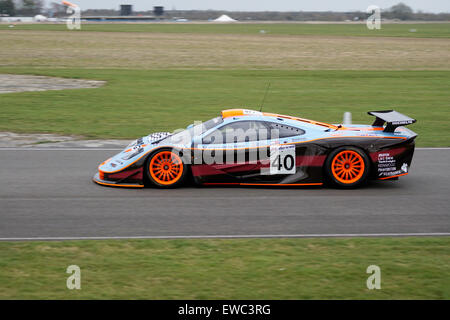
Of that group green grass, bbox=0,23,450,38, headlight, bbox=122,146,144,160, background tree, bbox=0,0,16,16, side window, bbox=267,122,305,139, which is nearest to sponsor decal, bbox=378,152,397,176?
side window, bbox=267,122,305,139

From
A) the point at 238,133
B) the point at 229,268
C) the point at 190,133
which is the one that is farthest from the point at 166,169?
the point at 229,268

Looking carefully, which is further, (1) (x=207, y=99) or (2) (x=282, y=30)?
(2) (x=282, y=30)

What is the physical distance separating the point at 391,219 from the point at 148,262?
3.48m

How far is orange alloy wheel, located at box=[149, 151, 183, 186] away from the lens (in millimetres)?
9477

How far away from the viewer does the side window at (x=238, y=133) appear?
9531 mm

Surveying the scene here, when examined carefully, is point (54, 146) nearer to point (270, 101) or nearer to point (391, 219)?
point (391, 219)

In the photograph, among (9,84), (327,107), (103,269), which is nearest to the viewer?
(103,269)

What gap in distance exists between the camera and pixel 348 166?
9.64 metres

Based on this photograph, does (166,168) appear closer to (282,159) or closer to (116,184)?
(116,184)

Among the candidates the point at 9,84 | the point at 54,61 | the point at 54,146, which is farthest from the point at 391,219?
the point at 54,61

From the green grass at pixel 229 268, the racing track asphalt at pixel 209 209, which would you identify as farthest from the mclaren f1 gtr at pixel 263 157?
the green grass at pixel 229 268

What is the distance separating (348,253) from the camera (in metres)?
6.68

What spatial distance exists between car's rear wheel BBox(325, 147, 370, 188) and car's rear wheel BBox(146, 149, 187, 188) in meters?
2.28

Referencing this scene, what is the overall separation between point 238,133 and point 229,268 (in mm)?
3685
